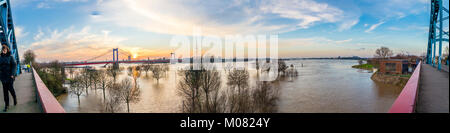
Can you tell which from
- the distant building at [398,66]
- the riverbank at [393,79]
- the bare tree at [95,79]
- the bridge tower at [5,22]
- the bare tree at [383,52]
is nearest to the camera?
the bridge tower at [5,22]

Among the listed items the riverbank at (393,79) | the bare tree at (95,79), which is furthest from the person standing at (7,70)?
the riverbank at (393,79)

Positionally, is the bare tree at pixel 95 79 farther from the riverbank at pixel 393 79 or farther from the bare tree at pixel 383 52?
the bare tree at pixel 383 52

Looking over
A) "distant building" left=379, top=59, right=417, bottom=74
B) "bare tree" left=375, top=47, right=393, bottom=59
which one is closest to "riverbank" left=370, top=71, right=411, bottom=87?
"distant building" left=379, top=59, right=417, bottom=74

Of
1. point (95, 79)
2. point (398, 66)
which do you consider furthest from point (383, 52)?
point (95, 79)

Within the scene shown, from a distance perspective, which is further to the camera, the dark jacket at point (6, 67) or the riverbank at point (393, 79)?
the riverbank at point (393, 79)

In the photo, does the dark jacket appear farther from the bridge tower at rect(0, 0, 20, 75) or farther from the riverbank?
the riverbank

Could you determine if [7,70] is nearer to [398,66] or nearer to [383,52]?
[398,66]

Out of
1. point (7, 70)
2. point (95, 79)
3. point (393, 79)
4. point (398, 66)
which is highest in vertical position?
point (7, 70)

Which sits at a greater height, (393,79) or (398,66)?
(398,66)
